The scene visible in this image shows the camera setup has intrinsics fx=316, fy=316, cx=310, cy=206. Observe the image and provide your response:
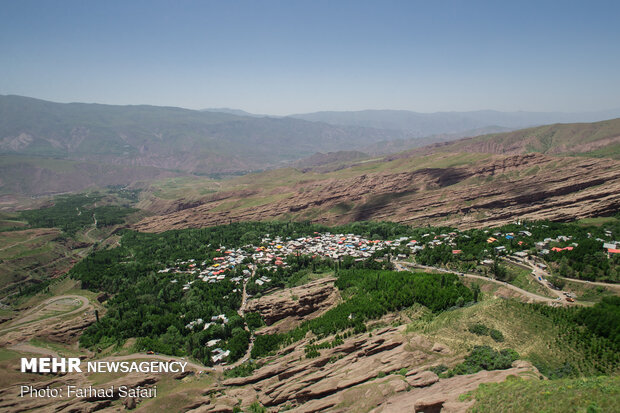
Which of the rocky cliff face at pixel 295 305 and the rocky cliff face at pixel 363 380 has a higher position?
the rocky cliff face at pixel 363 380

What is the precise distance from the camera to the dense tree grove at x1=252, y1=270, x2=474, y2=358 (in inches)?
1650

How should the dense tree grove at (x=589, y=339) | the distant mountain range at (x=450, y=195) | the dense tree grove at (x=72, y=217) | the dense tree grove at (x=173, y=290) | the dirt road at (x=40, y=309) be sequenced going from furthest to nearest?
the dense tree grove at (x=72, y=217) → the distant mountain range at (x=450, y=195) → the dirt road at (x=40, y=309) → the dense tree grove at (x=173, y=290) → the dense tree grove at (x=589, y=339)

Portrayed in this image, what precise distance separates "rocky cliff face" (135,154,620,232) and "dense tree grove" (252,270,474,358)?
5859cm

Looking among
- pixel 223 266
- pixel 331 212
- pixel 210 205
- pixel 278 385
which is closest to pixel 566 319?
pixel 278 385

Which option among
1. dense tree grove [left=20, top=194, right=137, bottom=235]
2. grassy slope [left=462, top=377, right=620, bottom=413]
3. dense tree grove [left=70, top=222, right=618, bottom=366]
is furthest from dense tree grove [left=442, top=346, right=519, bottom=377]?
dense tree grove [left=20, top=194, right=137, bottom=235]

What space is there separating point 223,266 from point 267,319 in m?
31.2

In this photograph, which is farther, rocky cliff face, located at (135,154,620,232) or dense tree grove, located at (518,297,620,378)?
rocky cliff face, located at (135,154,620,232)

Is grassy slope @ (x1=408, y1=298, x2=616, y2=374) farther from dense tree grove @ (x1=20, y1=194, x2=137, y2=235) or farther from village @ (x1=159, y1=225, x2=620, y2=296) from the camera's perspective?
dense tree grove @ (x1=20, y1=194, x2=137, y2=235)

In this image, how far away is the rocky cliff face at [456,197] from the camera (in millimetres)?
94575

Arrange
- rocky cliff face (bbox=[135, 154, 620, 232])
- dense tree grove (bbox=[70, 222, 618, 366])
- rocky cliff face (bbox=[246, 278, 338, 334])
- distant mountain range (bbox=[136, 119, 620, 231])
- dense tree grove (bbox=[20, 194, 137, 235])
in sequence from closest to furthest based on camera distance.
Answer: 1. dense tree grove (bbox=[70, 222, 618, 366])
2. rocky cliff face (bbox=[246, 278, 338, 334])
3. rocky cliff face (bbox=[135, 154, 620, 232])
4. distant mountain range (bbox=[136, 119, 620, 231])
5. dense tree grove (bbox=[20, 194, 137, 235])

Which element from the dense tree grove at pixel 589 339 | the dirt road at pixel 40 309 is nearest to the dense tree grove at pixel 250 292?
the dense tree grove at pixel 589 339

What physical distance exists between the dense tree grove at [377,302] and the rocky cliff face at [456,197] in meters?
58.6

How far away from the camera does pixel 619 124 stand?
636 feet

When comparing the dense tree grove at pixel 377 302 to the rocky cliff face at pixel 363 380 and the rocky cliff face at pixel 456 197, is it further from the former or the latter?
the rocky cliff face at pixel 456 197
